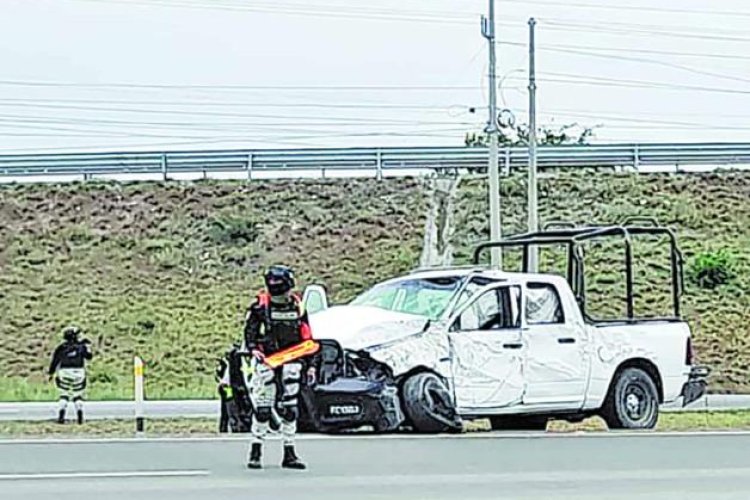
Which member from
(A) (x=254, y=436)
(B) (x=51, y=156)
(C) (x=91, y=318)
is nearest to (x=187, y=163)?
(B) (x=51, y=156)

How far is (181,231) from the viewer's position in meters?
40.6

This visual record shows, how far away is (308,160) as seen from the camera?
44.3 metres

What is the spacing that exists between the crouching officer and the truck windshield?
4.13 meters

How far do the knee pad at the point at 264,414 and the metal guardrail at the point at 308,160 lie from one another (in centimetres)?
3143

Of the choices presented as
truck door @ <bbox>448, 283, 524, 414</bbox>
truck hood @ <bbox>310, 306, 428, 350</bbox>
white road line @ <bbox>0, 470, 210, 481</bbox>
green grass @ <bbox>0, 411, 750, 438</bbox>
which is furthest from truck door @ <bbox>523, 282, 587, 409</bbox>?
white road line @ <bbox>0, 470, 210, 481</bbox>

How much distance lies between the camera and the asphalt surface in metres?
11.2

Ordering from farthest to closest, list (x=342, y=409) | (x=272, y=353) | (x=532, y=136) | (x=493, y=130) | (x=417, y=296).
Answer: (x=532, y=136) < (x=493, y=130) < (x=417, y=296) < (x=342, y=409) < (x=272, y=353)

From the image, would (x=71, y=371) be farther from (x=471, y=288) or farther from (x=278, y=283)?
(x=278, y=283)

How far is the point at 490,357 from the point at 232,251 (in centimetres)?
2320

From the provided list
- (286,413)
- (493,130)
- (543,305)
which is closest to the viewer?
(286,413)

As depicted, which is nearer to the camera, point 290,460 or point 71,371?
point 290,460

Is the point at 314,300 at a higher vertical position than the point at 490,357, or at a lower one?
higher

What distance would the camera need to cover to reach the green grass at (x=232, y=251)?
31703 mm

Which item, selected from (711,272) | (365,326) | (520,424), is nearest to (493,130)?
(711,272)
